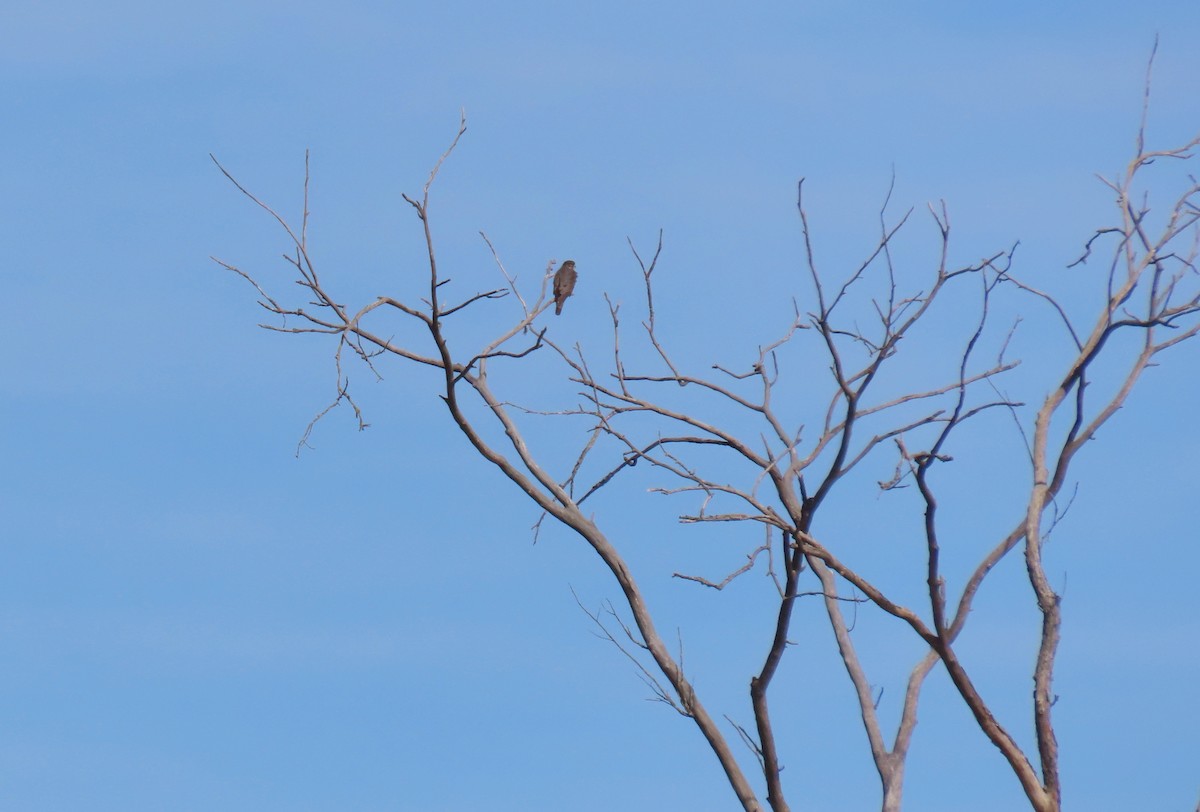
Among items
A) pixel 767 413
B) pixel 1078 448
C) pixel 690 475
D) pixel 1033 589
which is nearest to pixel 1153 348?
pixel 1078 448

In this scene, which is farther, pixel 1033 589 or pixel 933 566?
pixel 1033 589

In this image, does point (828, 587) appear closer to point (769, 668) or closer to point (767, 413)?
point (767, 413)

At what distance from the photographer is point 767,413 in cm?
560

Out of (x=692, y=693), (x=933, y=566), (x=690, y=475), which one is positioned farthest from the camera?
(x=692, y=693)

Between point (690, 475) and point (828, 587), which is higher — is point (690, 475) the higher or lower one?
the lower one

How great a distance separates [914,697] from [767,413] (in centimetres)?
133

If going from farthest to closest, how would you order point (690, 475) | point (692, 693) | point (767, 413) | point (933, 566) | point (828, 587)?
point (828, 587) < point (767, 413) < point (692, 693) < point (690, 475) < point (933, 566)

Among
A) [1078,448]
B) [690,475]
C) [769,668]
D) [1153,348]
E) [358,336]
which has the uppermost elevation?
[1153,348]

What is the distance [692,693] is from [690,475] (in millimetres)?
896

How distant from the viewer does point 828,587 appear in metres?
5.99

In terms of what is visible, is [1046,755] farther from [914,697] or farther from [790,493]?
[790,493]

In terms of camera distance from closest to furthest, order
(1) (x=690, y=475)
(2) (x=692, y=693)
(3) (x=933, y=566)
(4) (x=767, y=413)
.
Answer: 1. (3) (x=933, y=566)
2. (1) (x=690, y=475)
3. (2) (x=692, y=693)
4. (4) (x=767, y=413)

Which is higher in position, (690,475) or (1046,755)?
(690,475)

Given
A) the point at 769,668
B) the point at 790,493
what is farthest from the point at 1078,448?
the point at 769,668
